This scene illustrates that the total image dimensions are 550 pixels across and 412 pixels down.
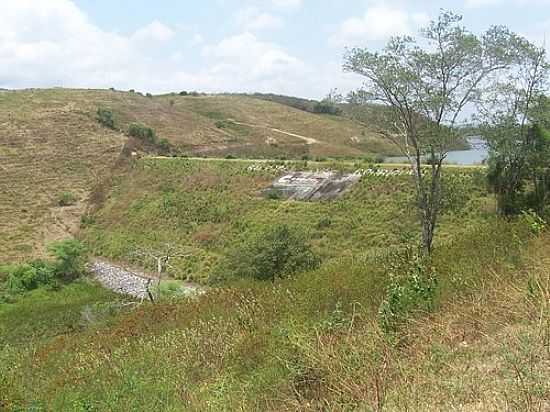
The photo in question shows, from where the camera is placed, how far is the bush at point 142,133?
52344 millimetres

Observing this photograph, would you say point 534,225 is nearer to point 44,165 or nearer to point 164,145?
point 44,165

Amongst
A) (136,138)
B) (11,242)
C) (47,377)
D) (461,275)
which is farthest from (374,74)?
(136,138)

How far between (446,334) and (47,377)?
573 centimetres

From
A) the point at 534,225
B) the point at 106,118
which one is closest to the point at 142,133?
the point at 106,118

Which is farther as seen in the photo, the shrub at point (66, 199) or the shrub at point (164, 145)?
the shrub at point (164, 145)

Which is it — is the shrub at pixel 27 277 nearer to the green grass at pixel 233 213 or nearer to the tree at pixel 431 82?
the green grass at pixel 233 213

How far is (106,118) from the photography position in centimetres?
5494

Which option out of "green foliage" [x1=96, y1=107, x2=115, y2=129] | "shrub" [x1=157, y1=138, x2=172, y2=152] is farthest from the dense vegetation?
"green foliage" [x1=96, y1=107, x2=115, y2=129]

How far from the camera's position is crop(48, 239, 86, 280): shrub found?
29203 millimetres

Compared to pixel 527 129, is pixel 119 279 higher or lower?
lower

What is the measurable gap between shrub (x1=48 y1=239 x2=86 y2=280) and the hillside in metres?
4.41

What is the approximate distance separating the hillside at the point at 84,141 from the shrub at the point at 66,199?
271mm

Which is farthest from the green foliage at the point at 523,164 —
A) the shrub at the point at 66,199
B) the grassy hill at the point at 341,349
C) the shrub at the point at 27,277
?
the shrub at the point at 66,199

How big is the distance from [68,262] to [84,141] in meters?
23.5
